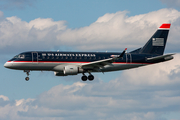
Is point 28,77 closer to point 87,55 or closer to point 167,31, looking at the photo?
point 87,55

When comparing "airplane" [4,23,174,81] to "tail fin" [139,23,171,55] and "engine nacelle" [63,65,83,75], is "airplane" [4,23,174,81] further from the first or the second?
"tail fin" [139,23,171,55]

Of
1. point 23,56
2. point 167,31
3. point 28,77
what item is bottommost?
point 28,77

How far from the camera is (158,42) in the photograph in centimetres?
7738

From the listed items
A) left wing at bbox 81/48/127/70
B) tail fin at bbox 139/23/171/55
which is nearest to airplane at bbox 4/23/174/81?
left wing at bbox 81/48/127/70

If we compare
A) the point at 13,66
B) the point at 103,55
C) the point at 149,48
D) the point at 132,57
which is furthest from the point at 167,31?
the point at 13,66

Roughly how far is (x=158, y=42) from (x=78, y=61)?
20.3 m

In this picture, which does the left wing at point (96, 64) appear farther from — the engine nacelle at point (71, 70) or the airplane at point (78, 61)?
the engine nacelle at point (71, 70)

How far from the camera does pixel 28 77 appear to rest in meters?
67.8

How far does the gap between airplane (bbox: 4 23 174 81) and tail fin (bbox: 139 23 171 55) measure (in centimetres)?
147

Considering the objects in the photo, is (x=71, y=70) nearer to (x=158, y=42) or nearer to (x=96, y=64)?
(x=96, y=64)

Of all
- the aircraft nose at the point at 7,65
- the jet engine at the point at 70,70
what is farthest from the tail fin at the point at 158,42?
the aircraft nose at the point at 7,65

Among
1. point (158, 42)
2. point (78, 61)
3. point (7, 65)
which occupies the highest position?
point (158, 42)

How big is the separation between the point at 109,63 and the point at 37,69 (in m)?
13.9

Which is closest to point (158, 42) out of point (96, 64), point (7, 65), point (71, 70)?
point (96, 64)
